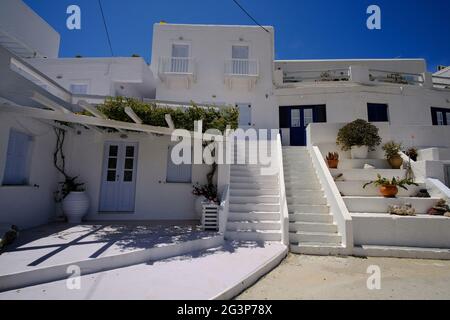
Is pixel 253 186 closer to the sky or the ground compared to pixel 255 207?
closer to the sky

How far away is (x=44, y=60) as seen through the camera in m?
11.9

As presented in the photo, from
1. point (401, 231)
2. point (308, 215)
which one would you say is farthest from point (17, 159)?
point (401, 231)

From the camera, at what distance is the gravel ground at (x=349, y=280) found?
3775 millimetres

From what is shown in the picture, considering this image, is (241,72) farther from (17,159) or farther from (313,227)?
(17,159)

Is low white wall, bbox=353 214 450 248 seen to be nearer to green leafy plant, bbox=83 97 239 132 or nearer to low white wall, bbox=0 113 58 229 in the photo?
green leafy plant, bbox=83 97 239 132

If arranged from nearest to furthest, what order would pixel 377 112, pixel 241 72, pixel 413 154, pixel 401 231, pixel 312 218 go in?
pixel 401 231 → pixel 312 218 → pixel 413 154 → pixel 377 112 → pixel 241 72

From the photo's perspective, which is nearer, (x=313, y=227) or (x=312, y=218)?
(x=313, y=227)

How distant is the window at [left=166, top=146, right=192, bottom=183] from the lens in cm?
884

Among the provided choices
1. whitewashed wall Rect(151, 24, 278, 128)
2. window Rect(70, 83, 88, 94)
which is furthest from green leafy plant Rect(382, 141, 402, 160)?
window Rect(70, 83, 88, 94)

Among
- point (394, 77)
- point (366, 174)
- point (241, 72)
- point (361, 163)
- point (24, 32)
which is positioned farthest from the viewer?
point (394, 77)

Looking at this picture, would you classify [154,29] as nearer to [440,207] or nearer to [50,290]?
[50,290]

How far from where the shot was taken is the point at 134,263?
464 cm

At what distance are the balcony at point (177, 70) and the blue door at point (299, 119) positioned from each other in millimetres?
5690

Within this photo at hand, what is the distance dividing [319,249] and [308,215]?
110 centimetres
